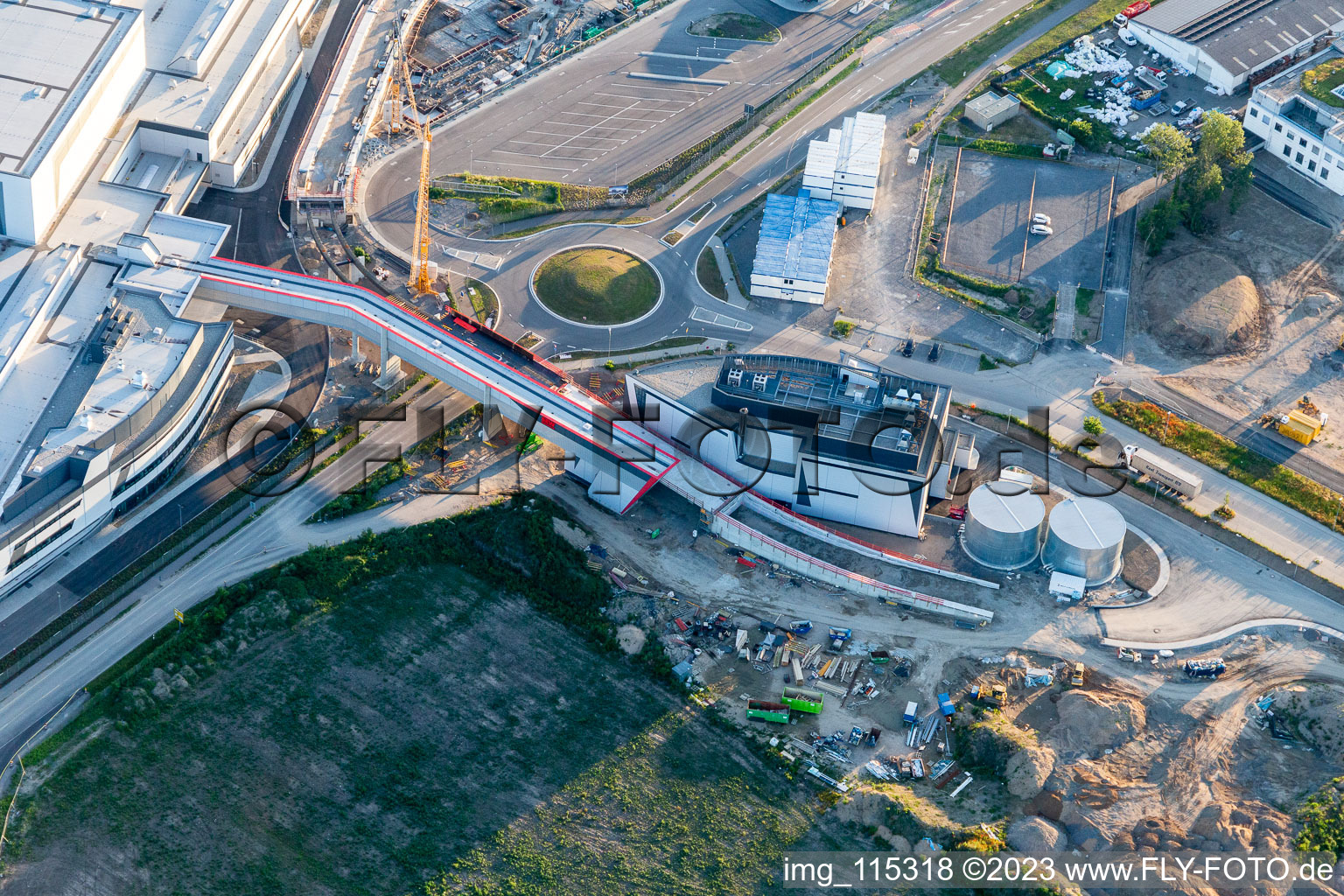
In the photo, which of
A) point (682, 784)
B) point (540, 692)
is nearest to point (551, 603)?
point (540, 692)

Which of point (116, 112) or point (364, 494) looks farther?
point (116, 112)

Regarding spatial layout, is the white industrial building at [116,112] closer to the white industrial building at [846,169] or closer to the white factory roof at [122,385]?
the white factory roof at [122,385]

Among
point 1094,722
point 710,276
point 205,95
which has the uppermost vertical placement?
point 205,95

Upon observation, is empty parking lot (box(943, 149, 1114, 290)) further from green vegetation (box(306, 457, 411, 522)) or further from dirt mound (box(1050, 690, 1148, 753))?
green vegetation (box(306, 457, 411, 522))

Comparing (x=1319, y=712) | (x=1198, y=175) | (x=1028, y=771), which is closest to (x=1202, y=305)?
(x=1198, y=175)

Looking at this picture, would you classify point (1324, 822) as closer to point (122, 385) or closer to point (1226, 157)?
point (1226, 157)

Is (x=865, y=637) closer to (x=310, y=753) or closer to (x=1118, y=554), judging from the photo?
(x=1118, y=554)
